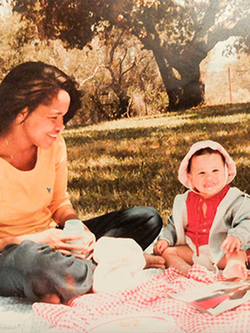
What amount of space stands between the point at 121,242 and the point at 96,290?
0.21 m

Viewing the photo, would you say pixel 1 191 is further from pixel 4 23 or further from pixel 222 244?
pixel 222 244

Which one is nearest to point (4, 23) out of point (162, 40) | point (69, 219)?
point (162, 40)

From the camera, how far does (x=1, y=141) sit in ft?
5.59

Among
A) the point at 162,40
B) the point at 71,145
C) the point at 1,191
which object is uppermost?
the point at 162,40

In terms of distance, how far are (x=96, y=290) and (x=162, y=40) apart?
0.94 meters

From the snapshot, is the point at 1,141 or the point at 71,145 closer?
the point at 1,141

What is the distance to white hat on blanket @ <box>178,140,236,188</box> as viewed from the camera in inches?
70.7

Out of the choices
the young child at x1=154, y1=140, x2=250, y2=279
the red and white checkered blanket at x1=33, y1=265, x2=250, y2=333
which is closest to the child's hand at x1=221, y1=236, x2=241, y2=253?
the young child at x1=154, y1=140, x2=250, y2=279

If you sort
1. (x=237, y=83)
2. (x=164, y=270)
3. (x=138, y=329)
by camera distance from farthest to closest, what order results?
(x=237, y=83) → (x=164, y=270) → (x=138, y=329)

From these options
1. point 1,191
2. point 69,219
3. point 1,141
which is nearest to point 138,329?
point 69,219

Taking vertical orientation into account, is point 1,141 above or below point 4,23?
below

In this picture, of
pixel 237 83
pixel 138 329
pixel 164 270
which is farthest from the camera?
pixel 237 83

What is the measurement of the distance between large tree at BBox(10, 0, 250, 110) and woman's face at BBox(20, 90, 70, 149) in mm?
239

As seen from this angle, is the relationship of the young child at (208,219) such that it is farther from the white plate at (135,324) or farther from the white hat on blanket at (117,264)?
the white plate at (135,324)
